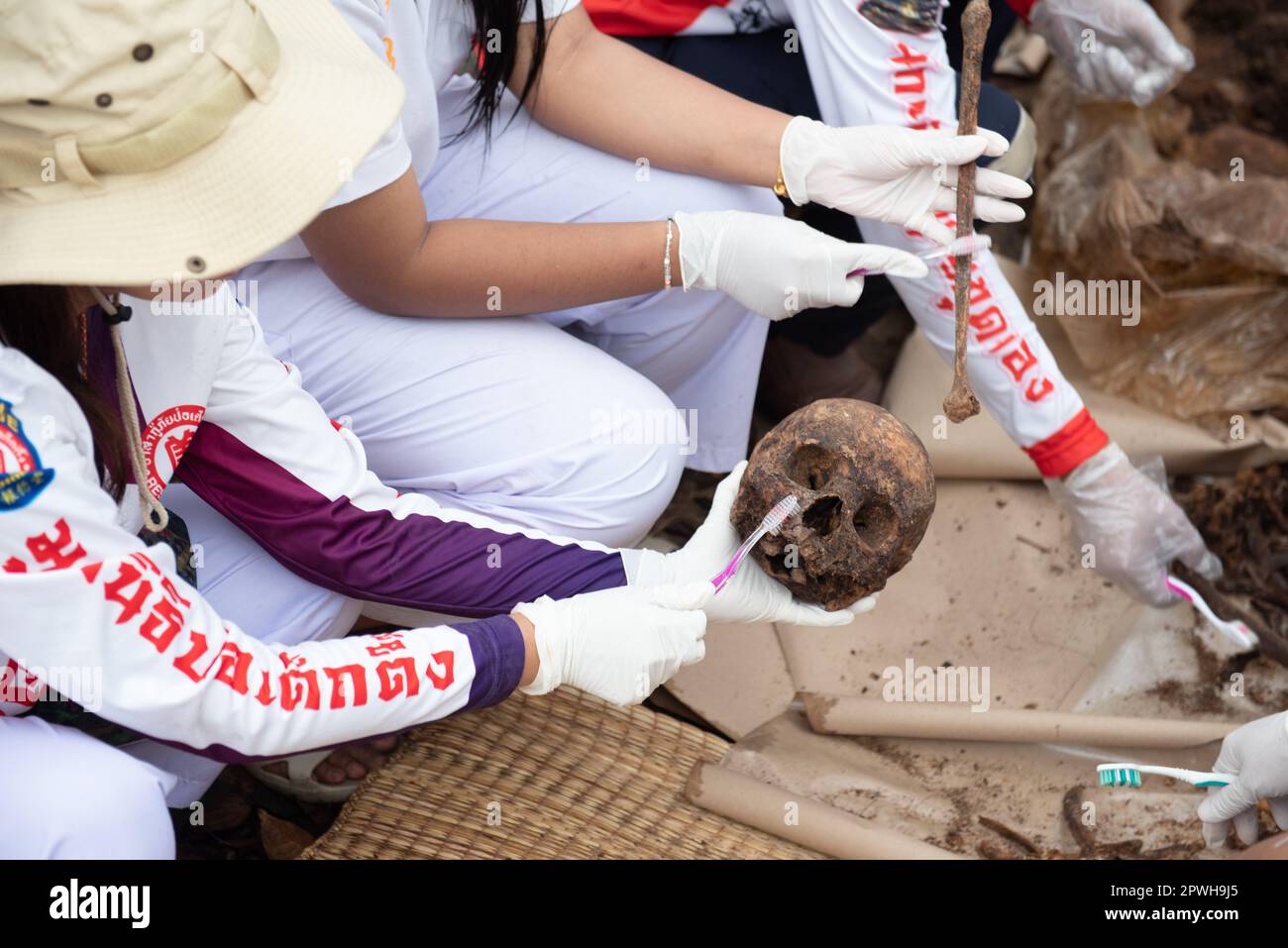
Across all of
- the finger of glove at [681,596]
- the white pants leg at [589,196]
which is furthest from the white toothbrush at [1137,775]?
the white pants leg at [589,196]

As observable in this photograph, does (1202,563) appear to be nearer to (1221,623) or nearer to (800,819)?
(1221,623)

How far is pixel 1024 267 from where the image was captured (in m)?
2.95

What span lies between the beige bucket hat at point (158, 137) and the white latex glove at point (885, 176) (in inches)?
35.2

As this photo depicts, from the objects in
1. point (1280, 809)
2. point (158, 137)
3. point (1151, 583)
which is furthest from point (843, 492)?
point (158, 137)

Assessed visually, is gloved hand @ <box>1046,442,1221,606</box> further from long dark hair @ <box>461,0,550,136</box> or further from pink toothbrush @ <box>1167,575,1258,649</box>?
long dark hair @ <box>461,0,550,136</box>

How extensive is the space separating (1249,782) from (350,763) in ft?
4.71

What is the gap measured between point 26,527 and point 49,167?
0.38 metres

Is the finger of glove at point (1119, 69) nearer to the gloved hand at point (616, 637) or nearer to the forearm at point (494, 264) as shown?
the forearm at point (494, 264)

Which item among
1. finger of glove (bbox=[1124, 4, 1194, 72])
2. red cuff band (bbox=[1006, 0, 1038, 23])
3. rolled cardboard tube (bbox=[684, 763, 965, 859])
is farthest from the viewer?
red cuff band (bbox=[1006, 0, 1038, 23])

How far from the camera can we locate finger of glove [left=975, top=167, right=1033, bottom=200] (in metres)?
2.01

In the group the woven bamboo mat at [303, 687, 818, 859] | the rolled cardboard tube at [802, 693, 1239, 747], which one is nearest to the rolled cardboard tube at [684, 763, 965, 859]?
the woven bamboo mat at [303, 687, 818, 859]

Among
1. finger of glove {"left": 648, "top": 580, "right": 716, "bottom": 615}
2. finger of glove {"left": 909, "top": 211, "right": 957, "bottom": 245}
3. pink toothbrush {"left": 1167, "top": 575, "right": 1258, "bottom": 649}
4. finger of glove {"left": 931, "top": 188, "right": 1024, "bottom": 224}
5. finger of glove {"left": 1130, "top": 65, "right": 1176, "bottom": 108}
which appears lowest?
pink toothbrush {"left": 1167, "top": 575, "right": 1258, "bottom": 649}

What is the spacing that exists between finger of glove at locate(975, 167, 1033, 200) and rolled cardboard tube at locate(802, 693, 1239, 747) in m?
0.89

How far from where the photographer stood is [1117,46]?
2.65m
